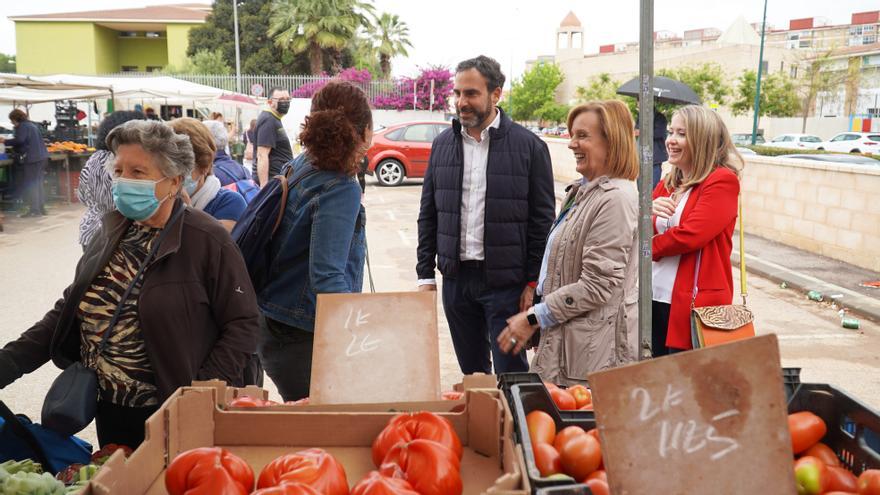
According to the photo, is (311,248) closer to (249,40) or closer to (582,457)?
(582,457)

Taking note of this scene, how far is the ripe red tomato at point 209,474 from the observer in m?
1.53

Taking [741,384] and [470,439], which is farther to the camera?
[470,439]

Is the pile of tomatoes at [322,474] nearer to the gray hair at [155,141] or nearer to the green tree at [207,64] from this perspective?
the gray hair at [155,141]

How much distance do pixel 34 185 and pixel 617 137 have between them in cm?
1385

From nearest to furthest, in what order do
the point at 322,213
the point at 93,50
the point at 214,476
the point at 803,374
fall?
the point at 214,476, the point at 322,213, the point at 803,374, the point at 93,50

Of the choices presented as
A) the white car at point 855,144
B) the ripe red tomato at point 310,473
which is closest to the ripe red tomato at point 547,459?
the ripe red tomato at point 310,473

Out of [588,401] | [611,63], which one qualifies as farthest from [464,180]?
[611,63]

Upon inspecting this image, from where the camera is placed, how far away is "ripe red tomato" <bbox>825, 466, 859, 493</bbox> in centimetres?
170

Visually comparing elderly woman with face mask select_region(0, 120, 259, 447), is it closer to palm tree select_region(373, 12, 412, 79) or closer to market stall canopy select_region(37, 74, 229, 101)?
market stall canopy select_region(37, 74, 229, 101)

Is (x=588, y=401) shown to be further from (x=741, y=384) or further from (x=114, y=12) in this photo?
(x=114, y=12)

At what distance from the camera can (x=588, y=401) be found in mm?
2229

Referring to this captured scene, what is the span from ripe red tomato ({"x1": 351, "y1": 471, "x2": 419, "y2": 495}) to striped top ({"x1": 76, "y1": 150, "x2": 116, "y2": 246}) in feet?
10.4

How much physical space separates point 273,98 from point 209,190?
5575 millimetres

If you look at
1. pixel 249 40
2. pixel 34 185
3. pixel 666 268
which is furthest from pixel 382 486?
pixel 249 40
